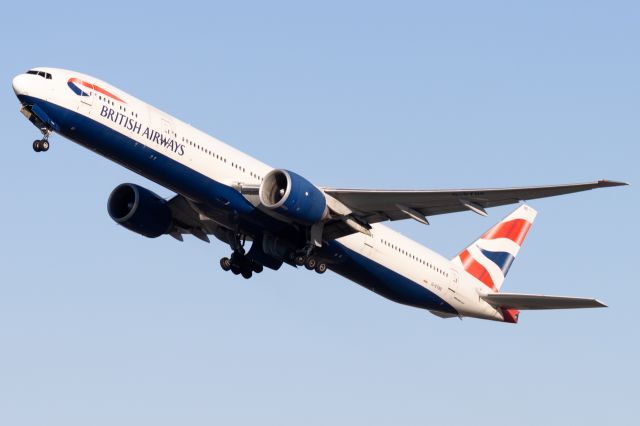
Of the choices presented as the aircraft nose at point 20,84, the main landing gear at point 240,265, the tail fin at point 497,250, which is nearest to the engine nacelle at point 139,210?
the main landing gear at point 240,265

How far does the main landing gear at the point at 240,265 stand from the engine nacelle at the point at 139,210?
2.76 m

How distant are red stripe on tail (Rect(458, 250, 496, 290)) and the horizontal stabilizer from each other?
1492 millimetres

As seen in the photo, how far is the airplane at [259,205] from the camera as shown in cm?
3994

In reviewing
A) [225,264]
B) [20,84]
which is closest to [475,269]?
[225,264]

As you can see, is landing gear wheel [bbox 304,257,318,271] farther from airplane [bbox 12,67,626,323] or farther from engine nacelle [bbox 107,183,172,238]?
engine nacelle [bbox 107,183,172,238]

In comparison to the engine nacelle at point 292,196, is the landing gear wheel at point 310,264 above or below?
below

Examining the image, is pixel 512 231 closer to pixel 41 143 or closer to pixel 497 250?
pixel 497 250

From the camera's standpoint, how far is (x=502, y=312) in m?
50.1

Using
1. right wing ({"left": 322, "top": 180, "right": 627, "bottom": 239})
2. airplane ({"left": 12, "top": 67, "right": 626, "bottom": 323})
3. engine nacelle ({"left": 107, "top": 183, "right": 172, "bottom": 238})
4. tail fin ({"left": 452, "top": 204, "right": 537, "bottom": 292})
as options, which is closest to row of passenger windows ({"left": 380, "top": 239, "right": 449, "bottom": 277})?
airplane ({"left": 12, "top": 67, "right": 626, "bottom": 323})

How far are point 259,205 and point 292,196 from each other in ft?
5.15

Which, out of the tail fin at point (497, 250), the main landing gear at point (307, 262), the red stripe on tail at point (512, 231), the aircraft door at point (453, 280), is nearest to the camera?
the main landing gear at point (307, 262)

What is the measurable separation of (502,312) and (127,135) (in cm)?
1849

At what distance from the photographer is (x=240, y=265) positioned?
47375 millimetres

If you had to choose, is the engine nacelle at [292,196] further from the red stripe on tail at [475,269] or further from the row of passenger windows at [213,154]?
the red stripe on tail at [475,269]
